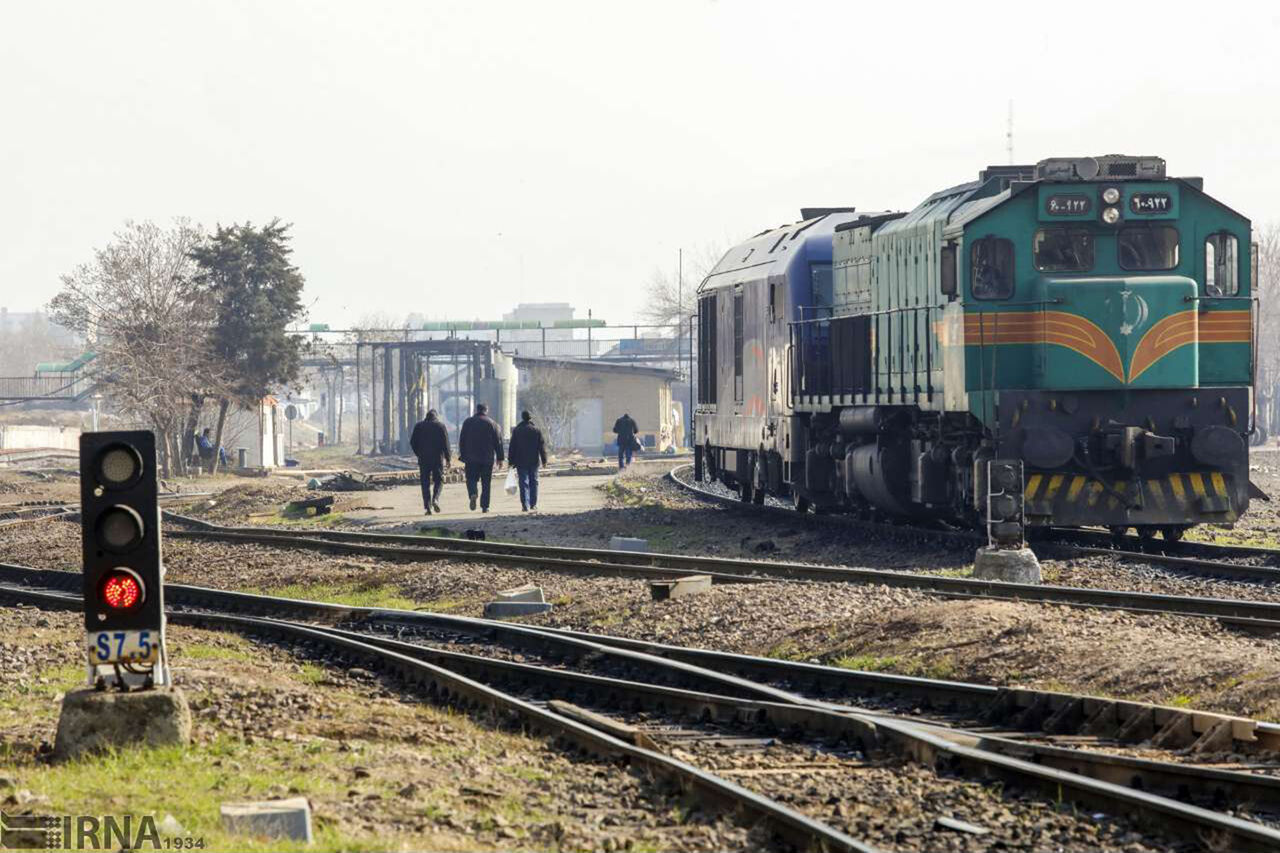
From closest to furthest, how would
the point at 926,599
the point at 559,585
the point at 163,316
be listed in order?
the point at 926,599
the point at 559,585
the point at 163,316

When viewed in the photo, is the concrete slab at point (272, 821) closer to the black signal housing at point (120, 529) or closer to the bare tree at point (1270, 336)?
the black signal housing at point (120, 529)

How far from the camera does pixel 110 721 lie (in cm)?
834

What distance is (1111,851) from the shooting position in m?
6.77

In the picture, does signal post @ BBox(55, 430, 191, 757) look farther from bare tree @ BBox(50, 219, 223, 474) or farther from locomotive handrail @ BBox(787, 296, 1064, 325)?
bare tree @ BBox(50, 219, 223, 474)

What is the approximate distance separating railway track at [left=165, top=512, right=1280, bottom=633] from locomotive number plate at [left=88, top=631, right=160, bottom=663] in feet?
24.1

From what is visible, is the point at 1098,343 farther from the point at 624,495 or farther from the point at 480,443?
the point at 624,495

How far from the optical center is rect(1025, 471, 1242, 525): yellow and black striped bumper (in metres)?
18.1

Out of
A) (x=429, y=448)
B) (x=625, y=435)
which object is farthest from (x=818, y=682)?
(x=625, y=435)

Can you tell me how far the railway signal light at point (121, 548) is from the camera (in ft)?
26.6

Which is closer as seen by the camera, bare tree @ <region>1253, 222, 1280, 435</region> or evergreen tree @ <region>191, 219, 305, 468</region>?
evergreen tree @ <region>191, 219, 305, 468</region>

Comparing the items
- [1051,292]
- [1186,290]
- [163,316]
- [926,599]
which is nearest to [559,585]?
[926,599]

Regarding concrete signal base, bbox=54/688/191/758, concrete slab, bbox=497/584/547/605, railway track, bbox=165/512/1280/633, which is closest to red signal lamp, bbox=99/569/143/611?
concrete signal base, bbox=54/688/191/758

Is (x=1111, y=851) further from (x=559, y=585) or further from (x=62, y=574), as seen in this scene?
(x=62, y=574)

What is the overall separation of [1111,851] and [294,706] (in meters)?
5.10
